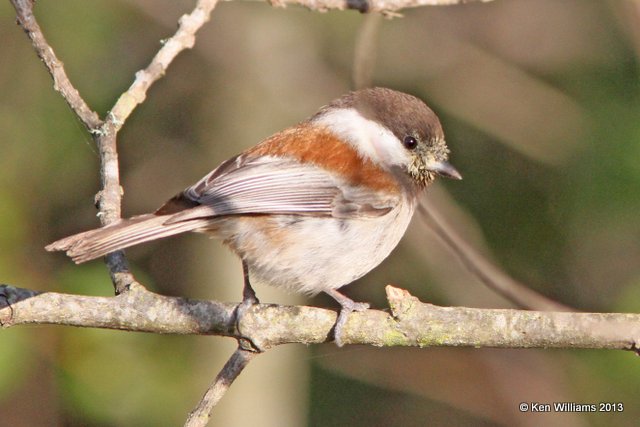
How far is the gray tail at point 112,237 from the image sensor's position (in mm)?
3174

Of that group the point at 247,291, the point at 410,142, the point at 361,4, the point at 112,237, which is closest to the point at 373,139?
the point at 410,142

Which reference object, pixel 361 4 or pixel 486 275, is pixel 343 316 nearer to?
pixel 486 275

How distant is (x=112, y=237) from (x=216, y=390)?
709 mm

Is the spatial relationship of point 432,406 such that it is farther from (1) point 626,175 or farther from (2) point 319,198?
(2) point 319,198

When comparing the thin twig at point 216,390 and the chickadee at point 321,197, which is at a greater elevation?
the chickadee at point 321,197

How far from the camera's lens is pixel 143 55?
6453mm

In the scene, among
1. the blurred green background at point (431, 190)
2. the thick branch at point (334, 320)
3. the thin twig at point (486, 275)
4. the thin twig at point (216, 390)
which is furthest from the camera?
the blurred green background at point (431, 190)

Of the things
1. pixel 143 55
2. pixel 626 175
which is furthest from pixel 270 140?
pixel 143 55

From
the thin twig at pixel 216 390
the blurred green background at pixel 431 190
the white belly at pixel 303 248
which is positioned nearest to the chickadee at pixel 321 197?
the white belly at pixel 303 248

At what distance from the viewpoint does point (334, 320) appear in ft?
10.7

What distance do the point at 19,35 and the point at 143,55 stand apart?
0.90m

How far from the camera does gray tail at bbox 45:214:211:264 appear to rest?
3174 millimetres

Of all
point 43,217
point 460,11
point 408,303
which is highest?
point 460,11

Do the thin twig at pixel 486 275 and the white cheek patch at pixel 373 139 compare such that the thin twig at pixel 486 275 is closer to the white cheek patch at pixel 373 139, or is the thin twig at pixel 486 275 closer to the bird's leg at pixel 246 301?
the white cheek patch at pixel 373 139
